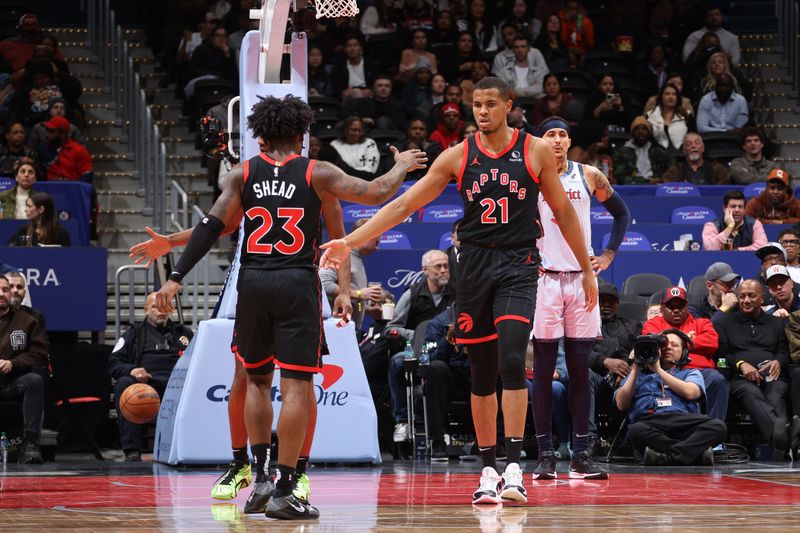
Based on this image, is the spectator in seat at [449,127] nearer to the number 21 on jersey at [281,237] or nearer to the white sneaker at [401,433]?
the white sneaker at [401,433]

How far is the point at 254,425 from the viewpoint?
227 inches

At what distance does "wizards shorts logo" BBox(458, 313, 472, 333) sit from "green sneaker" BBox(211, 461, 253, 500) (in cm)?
126

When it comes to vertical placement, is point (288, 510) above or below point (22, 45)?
below

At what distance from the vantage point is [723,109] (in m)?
16.5

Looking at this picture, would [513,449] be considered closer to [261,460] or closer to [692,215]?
[261,460]

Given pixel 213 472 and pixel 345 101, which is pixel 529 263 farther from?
pixel 345 101

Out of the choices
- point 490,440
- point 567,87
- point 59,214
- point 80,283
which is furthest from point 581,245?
point 567,87

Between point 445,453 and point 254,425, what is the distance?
4048 millimetres

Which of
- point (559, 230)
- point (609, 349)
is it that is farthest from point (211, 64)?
point (559, 230)

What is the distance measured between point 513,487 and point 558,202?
1.47m

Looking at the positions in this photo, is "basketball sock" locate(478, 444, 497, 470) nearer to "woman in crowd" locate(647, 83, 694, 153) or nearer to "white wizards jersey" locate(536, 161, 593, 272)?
"white wizards jersey" locate(536, 161, 593, 272)

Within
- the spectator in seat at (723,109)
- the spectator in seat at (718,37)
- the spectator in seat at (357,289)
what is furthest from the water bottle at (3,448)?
the spectator in seat at (718,37)

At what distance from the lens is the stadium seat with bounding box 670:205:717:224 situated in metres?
13.4

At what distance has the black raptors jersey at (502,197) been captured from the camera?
6.17 metres
